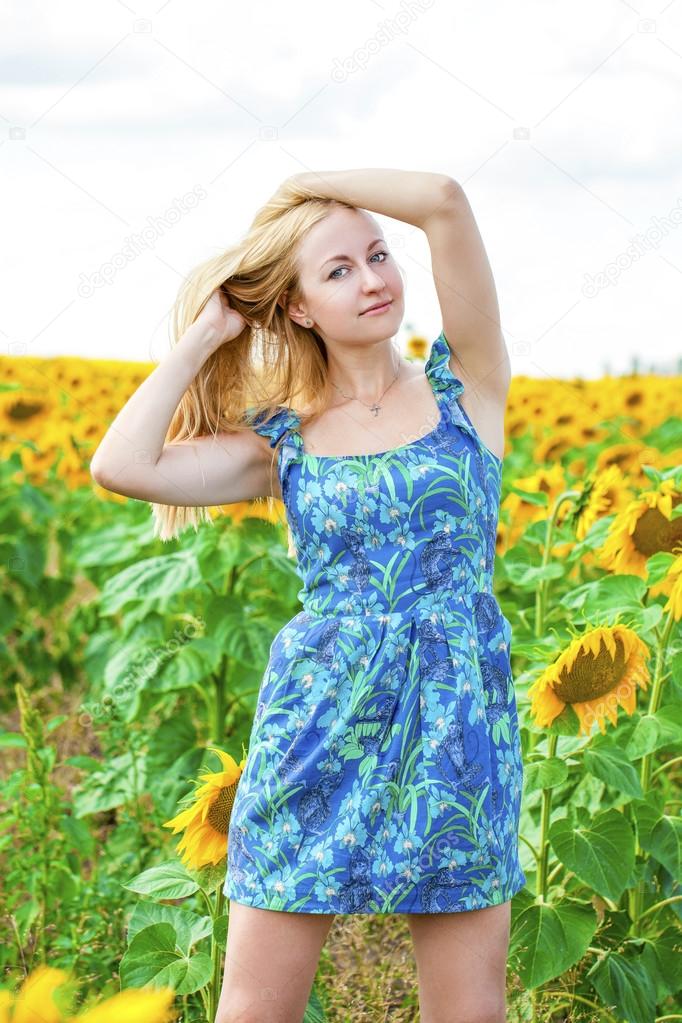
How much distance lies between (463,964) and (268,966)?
0.28m

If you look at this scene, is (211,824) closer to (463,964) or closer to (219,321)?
(463,964)

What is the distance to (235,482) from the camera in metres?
2.10

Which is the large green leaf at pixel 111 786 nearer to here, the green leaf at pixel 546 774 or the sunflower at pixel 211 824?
the sunflower at pixel 211 824

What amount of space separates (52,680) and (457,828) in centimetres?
335

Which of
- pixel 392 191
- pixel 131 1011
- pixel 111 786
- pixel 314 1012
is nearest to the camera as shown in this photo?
pixel 131 1011

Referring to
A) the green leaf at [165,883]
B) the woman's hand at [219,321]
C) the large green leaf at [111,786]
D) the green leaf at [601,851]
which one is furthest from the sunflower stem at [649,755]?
the large green leaf at [111,786]

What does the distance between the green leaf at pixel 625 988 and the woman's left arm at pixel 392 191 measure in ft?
4.20

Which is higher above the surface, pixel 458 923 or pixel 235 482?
pixel 235 482

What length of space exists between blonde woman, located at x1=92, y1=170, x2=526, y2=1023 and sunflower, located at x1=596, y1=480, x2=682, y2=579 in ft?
1.58

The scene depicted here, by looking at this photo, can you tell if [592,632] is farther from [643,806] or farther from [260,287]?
[260,287]

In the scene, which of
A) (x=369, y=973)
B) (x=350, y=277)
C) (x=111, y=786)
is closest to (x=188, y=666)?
(x=111, y=786)

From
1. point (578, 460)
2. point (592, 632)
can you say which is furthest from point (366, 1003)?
point (578, 460)

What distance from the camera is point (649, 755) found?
2375 mm

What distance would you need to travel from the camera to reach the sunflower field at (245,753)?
2100 mm
